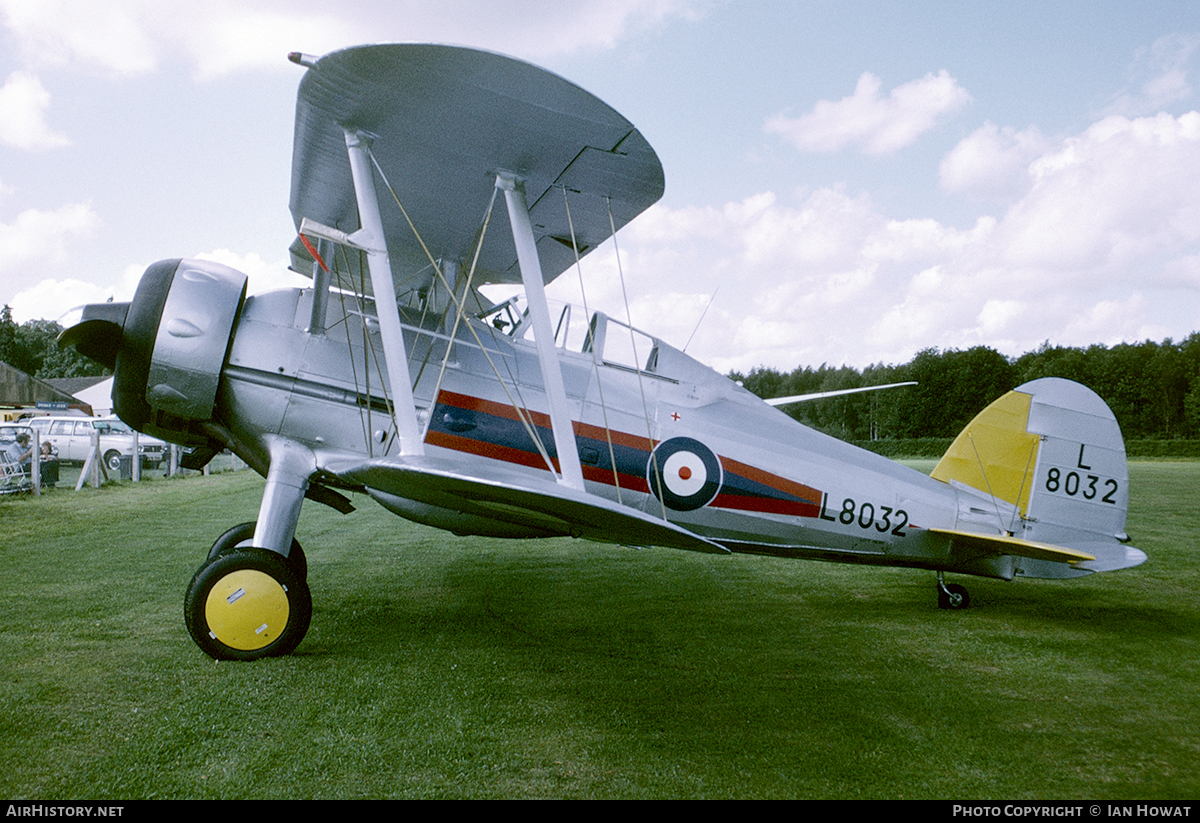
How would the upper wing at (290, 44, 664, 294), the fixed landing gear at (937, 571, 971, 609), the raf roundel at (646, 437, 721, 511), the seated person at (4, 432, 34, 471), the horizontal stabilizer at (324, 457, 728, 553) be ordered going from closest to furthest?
the horizontal stabilizer at (324, 457, 728, 553), the upper wing at (290, 44, 664, 294), the raf roundel at (646, 437, 721, 511), the fixed landing gear at (937, 571, 971, 609), the seated person at (4, 432, 34, 471)

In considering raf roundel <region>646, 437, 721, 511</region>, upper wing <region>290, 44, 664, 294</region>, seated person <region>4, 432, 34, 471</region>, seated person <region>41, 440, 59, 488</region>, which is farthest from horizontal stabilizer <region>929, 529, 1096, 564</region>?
seated person <region>41, 440, 59, 488</region>

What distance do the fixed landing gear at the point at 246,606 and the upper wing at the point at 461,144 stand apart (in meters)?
1.64

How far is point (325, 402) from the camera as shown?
389cm

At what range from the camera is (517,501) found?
2.98 metres

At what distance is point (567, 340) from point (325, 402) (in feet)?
Result: 4.92

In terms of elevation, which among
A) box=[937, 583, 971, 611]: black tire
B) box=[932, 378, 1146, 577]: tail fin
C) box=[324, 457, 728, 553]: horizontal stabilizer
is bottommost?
box=[937, 583, 971, 611]: black tire

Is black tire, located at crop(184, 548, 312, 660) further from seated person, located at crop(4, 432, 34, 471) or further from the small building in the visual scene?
the small building

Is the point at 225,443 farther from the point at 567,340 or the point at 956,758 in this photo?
the point at 956,758

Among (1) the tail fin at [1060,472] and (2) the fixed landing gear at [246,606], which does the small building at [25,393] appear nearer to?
(2) the fixed landing gear at [246,606]

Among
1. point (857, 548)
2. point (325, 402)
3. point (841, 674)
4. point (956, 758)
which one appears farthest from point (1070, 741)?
point (325, 402)

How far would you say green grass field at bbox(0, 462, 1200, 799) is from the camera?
2346mm

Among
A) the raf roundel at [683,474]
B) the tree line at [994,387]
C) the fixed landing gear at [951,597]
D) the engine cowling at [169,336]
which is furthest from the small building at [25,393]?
the fixed landing gear at [951,597]

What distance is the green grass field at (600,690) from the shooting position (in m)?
2.35

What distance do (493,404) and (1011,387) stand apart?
5754cm
